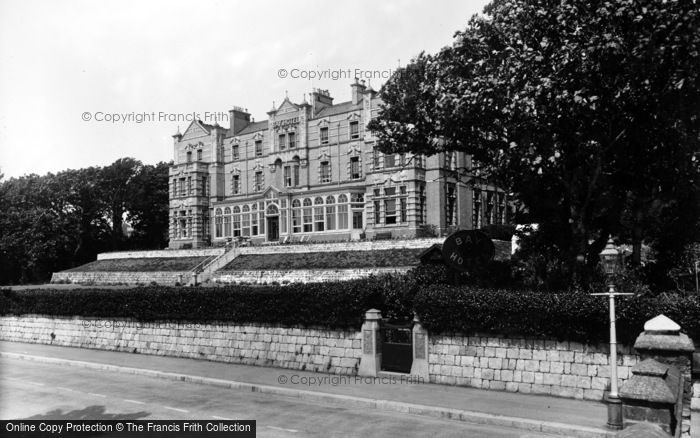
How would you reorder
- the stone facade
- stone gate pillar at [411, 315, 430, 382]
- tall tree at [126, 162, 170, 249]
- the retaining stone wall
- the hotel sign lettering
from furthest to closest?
tall tree at [126, 162, 170, 249], the hotel sign lettering, the stone facade, the retaining stone wall, stone gate pillar at [411, 315, 430, 382]

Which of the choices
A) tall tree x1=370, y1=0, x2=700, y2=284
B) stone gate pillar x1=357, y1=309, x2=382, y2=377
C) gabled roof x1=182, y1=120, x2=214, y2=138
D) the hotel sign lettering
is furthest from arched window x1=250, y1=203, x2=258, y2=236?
stone gate pillar x1=357, y1=309, x2=382, y2=377

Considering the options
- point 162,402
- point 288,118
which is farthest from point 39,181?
point 162,402

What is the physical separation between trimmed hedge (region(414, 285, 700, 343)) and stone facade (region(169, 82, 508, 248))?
84.1 ft

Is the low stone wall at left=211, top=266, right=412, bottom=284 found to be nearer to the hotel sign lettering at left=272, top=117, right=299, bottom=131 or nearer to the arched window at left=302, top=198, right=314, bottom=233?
the arched window at left=302, top=198, right=314, bottom=233

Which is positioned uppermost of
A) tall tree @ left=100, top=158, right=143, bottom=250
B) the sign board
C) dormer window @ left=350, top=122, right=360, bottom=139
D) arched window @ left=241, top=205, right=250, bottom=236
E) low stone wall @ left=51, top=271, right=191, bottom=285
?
dormer window @ left=350, top=122, right=360, bottom=139

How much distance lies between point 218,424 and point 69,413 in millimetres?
4332

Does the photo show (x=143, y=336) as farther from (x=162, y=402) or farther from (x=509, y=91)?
(x=509, y=91)

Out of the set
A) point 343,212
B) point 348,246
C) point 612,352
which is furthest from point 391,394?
point 343,212

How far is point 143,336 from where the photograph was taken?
2622 centimetres

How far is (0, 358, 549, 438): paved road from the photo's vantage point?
520 inches

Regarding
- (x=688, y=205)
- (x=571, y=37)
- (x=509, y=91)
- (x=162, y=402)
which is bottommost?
(x=162, y=402)

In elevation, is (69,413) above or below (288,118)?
below

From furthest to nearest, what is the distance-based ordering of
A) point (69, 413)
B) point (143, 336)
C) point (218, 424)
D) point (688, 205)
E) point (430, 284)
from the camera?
point (143, 336), point (688, 205), point (430, 284), point (69, 413), point (218, 424)

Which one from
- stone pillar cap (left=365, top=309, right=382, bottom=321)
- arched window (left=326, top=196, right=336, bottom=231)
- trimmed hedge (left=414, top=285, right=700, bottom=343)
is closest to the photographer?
trimmed hedge (left=414, top=285, right=700, bottom=343)
